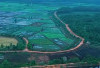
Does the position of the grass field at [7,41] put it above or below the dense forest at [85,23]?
below

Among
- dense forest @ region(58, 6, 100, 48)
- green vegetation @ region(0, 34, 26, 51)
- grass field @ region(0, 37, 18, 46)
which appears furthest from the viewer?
dense forest @ region(58, 6, 100, 48)

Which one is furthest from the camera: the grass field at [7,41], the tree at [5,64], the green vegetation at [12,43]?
the grass field at [7,41]

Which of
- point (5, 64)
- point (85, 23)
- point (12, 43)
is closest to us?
point (5, 64)

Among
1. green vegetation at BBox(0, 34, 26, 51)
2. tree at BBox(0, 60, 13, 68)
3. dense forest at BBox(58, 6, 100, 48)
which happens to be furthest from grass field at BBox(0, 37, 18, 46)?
dense forest at BBox(58, 6, 100, 48)

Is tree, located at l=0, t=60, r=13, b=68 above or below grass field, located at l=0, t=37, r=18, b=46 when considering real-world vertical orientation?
above

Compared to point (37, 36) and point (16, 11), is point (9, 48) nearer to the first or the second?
point (37, 36)

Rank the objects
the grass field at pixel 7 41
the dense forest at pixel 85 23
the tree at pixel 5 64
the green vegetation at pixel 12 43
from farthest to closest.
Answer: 1. the dense forest at pixel 85 23
2. the grass field at pixel 7 41
3. the green vegetation at pixel 12 43
4. the tree at pixel 5 64

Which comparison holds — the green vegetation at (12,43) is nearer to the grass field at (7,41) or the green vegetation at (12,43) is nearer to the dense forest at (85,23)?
the grass field at (7,41)

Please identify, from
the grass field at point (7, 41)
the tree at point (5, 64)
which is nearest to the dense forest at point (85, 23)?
the grass field at point (7, 41)

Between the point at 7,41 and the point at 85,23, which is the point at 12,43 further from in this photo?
the point at 85,23

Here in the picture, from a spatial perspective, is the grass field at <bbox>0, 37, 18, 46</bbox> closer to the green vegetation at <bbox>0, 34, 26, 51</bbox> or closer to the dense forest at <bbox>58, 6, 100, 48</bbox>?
the green vegetation at <bbox>0, 34, 26, 51</bbox>

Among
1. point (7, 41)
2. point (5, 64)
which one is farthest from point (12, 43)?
point (5, 64)

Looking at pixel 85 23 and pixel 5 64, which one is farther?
pixel 85 23
